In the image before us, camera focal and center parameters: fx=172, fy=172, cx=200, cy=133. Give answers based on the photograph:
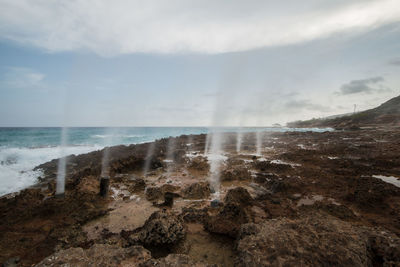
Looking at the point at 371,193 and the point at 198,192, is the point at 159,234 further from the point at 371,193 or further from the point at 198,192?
the point at 371,193

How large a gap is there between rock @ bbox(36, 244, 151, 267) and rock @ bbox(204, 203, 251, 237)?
81.2 inches

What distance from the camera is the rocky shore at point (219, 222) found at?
270 centimetres

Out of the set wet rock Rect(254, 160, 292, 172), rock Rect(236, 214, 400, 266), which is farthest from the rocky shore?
wet rock Rect(254, 160, 292, 172)

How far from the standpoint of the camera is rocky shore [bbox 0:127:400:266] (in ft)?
8.86

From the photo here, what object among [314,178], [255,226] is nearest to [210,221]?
[255,226]

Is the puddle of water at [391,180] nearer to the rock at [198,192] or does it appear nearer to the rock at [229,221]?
the rock at [229,221]

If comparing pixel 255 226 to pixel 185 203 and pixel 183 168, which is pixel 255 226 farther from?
pixel 183 168

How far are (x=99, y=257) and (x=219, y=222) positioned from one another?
110 inches

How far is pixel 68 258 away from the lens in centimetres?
270

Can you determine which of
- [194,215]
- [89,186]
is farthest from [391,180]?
[89,186]

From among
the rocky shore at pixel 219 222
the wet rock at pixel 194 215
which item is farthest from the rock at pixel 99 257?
the wet rock at pixel 194 215

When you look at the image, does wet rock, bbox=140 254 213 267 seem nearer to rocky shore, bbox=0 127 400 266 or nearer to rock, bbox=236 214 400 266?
rocky shore, bbox=0 127 400 266

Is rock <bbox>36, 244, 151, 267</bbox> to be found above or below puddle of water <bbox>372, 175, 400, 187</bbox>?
below

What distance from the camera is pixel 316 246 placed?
266 cm
